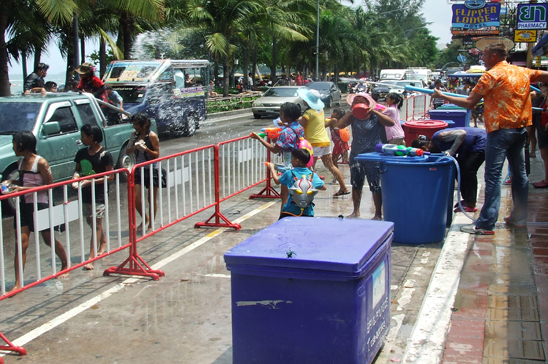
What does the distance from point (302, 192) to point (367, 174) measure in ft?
7.23

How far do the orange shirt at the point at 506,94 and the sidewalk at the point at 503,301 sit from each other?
1236 mm

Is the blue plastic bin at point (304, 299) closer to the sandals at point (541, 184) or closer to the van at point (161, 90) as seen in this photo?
the sandals at point (541, 184)

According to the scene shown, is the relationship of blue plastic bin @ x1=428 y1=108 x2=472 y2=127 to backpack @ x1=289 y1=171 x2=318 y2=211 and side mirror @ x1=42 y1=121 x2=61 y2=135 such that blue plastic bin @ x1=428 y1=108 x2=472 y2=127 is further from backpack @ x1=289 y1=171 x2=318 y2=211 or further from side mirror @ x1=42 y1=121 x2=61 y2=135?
side mirror @ x1=42 y1=121 x2=61 y2=135

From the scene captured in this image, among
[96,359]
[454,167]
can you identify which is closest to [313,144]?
[454,167]

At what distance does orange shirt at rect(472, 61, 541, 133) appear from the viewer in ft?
20.5

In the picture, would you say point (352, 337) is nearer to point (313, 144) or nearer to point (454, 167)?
point (454, 167)

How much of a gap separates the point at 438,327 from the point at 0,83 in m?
17.4

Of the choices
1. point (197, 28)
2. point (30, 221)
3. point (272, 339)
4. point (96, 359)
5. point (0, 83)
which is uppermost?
point (197, 28)

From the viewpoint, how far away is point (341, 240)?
12.1ft

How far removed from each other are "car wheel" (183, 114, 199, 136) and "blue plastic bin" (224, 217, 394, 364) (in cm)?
1581

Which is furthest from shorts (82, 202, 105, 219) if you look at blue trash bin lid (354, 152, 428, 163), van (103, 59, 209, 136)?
van (103, 59, 209, 136)

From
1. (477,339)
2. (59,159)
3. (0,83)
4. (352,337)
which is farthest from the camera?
(0,83)

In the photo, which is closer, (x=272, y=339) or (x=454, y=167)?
(x=272, y=339)

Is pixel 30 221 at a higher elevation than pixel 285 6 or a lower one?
lower
